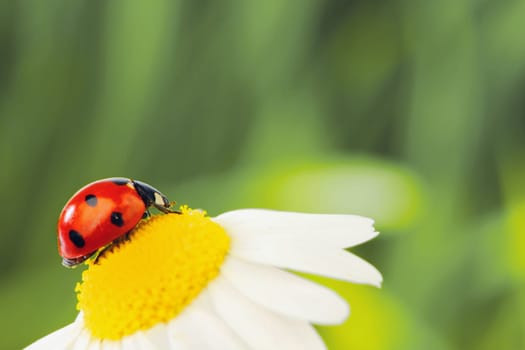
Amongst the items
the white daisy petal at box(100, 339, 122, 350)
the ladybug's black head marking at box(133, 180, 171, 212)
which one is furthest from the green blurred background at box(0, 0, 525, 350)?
the white daisy petal at box(100, 339, 122, 350)

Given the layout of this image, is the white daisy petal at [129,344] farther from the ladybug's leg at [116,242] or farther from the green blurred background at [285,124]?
the green blurred background at [285,124]

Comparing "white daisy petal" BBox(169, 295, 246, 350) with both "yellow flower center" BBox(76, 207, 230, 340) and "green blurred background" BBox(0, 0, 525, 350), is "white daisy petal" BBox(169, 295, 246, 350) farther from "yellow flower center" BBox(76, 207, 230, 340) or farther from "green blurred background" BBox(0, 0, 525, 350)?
"green blurred background" BBox(0, 0, 525, 350)

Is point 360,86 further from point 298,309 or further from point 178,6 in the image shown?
point 298,309

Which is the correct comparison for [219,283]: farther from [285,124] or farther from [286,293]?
[285,124]

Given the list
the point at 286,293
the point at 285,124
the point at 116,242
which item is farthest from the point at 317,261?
the point at 285,124

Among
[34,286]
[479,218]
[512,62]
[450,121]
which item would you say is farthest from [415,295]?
[34,286]

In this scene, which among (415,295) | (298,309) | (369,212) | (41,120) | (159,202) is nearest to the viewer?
(298,309)

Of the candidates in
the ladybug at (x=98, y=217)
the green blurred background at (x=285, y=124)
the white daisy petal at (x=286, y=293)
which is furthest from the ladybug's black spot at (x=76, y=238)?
the green blurred background at (x=285, y=124)

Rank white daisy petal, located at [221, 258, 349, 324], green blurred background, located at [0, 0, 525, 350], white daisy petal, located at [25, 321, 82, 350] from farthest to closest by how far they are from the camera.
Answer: green blurred background, located at [0, 0, 525, 350] → white daisy petal, located at [25, 321, 82, 350] → white daisy petal, located at [221, 258, 349, 324]
